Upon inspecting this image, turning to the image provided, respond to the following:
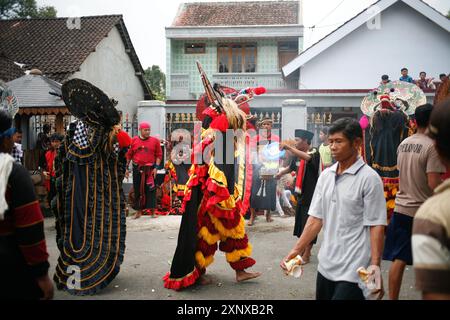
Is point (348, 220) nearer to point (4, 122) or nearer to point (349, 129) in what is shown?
point (349, 129)

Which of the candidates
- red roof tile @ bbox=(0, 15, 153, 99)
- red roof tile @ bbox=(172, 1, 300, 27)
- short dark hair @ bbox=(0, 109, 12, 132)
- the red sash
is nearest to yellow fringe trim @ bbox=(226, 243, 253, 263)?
the red sash

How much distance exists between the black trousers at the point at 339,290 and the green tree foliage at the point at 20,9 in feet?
90.4

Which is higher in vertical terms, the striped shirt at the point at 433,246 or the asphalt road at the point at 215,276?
the striped shirt at the point at 433,246

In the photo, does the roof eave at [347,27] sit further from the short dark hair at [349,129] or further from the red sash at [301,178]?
the short dark hair at [349,129]

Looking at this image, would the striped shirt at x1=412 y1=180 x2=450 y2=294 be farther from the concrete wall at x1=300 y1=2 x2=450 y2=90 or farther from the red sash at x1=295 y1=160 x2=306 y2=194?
the concrete wall at x1=300 y1=2 x2=450 y2=90

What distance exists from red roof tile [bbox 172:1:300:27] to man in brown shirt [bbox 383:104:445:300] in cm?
1938

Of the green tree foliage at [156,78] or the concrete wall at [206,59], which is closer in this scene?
the concrete wall at [206,59]

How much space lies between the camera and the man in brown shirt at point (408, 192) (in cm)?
353

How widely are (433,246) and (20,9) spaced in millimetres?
29668

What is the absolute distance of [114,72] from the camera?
19828 millimetres

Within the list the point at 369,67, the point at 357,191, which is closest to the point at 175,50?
Result: the point at 369,67

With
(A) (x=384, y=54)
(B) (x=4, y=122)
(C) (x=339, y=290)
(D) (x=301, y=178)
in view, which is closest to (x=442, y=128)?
(C) (x=339, y=290)

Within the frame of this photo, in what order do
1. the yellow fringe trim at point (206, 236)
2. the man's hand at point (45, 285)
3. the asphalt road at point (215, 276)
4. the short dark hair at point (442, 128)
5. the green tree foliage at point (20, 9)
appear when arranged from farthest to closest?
the green tree foliage at point (20, 9)
the yellow fringe trim at point (206, 236)
the asphalt road at point (215, 276)
the man's hand at point (45, 285)
the short dark hair at point (442, 128)

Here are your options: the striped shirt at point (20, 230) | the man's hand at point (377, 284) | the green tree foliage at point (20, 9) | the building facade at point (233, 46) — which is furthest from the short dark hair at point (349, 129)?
the green tree foliage at point (20, 9)
